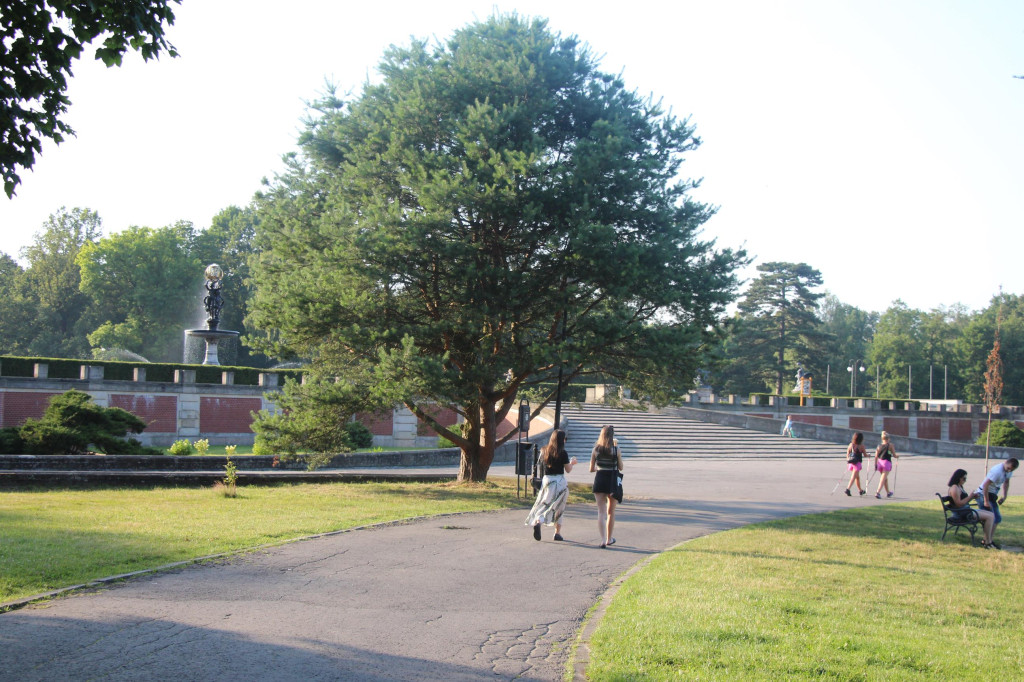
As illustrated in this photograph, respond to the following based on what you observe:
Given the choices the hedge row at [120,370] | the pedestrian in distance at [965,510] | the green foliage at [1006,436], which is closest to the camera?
the pedestrian in distance at [965,510]

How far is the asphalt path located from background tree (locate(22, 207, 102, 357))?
73.1m

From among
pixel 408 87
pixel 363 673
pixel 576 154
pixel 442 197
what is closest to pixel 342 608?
pixel 363 673

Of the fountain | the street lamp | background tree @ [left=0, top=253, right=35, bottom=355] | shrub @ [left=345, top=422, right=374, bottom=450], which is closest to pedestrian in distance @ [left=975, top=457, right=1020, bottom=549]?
shrub @ [left=345, top=422, right=374, bottom=450]

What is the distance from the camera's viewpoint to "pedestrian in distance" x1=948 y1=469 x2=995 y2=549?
13.4 meters

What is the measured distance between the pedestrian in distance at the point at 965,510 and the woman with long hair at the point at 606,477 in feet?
19.0

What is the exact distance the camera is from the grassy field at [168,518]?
29.1 feet

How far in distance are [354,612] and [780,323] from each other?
74.6 metres

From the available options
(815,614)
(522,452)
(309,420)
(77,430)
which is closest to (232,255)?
(77,430)

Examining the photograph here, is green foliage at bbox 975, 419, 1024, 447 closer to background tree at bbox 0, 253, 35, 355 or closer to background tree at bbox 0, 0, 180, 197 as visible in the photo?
background tree at bbox 0, 0, 180, 197

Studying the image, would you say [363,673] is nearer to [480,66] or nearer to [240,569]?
[240,569]

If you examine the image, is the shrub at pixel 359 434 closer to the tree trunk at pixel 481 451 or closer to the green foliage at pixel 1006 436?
the tree trunk at pixel 481 451

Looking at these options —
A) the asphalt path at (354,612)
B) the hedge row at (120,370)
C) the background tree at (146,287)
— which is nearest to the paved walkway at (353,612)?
the asphalt path at (354,612)

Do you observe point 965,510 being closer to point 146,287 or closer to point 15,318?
point 146,287

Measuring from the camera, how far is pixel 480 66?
18.2 metres
